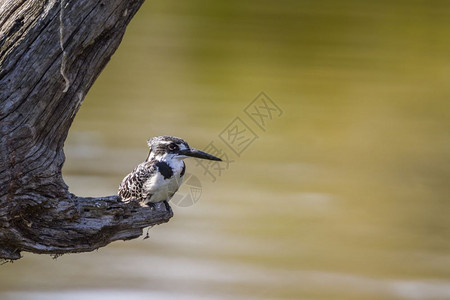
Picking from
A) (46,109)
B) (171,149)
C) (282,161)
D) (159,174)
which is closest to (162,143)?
(171,149)

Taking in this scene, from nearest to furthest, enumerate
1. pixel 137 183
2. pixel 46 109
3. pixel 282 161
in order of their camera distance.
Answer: pixel 46 109 → pixel 137 183 → pixel 282 161

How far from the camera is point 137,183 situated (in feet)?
12.2

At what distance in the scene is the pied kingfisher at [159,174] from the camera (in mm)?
3674

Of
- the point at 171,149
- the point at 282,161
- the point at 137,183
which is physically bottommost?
the point at 137,183

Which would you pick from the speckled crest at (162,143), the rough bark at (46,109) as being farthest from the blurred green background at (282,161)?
the rough bark at (46,109)

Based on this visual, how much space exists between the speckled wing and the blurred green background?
79.5 inches

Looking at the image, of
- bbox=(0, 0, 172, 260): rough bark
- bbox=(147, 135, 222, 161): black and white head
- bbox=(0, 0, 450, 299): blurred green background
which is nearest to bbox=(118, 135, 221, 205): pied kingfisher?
bbox=(147, 135, 222, 161): black and white head

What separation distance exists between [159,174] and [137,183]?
0.36 feet

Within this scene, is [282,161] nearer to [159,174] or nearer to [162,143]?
[162,143]

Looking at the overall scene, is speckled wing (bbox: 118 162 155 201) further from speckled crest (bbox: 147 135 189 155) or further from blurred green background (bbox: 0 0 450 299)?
blurred green background (bbox: 0 0 450 299)

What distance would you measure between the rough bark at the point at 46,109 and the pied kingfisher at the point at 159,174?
1.29ft

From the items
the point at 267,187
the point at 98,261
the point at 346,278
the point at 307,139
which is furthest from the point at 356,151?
the point at 98,261

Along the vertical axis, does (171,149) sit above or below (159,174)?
above

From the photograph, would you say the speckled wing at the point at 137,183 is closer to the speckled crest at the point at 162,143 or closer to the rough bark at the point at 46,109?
the speckled crest at the point at 162,143
